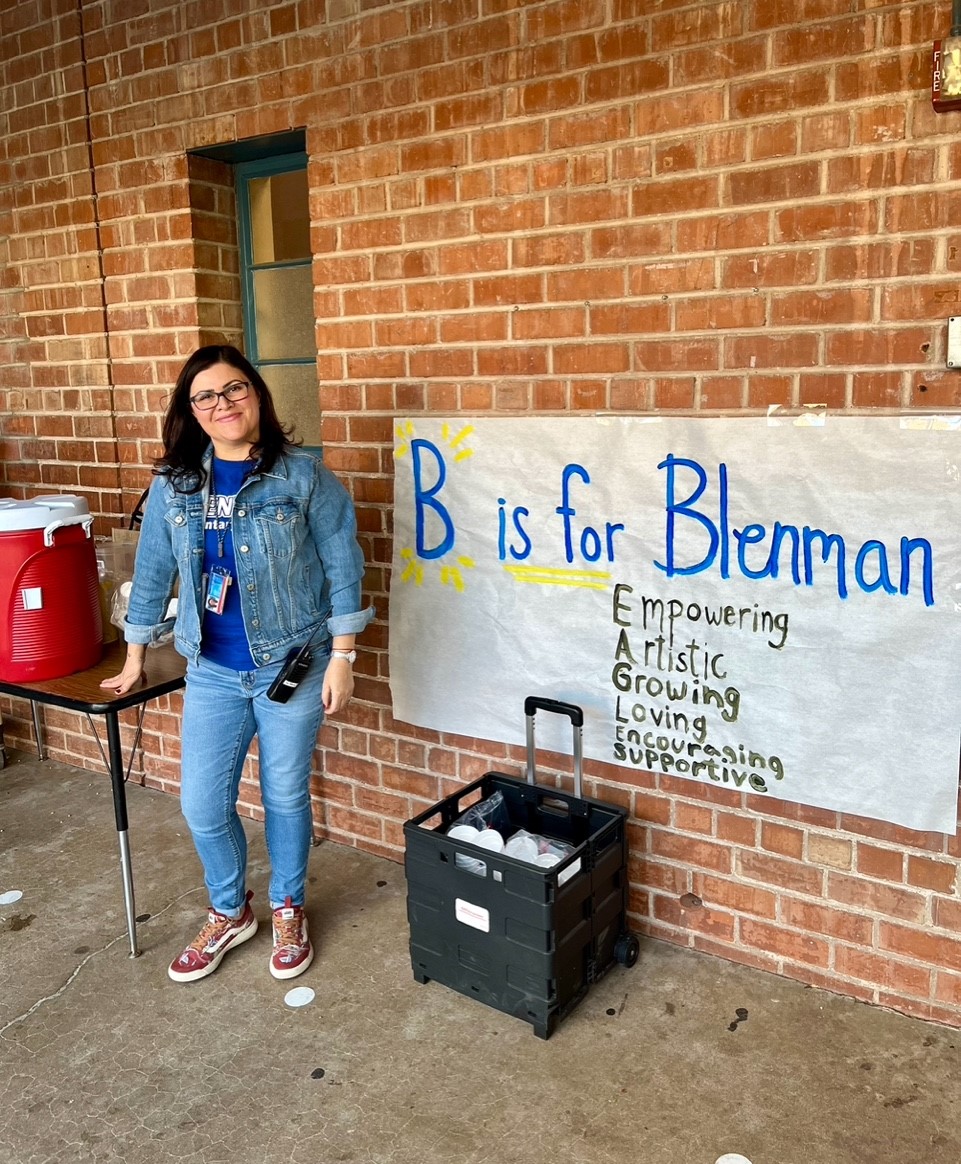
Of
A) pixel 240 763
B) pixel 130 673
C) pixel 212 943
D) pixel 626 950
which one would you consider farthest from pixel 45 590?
pixel 626 950

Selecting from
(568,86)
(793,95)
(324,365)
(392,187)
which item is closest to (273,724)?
(324,365)

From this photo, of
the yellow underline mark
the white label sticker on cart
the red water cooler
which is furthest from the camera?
the red water cooler

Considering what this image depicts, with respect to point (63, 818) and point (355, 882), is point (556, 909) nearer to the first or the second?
point (355, 882)

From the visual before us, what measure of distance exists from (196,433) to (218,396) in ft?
0.60

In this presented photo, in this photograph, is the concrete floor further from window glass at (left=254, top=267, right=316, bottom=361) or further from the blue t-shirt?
window glass at (left=254, top=267, right=316, bottom=361)

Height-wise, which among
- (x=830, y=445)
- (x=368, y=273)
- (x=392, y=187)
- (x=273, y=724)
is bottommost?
(x=273, y=724)

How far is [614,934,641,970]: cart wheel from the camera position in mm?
2656

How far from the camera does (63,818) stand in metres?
3.77

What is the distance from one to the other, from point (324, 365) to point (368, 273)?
331 millimetres

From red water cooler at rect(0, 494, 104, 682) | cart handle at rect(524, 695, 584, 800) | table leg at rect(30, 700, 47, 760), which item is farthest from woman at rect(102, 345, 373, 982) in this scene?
table leg at rect(30, 700, 47, 760)

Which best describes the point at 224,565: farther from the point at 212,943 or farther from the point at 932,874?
the point at 932,874

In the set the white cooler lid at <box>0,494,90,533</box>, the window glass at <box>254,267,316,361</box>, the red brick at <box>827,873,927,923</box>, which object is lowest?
the red brick at <box>827,873,927,923</box>

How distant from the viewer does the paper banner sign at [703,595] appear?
2273 mm

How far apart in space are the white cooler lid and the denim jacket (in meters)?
0.36
